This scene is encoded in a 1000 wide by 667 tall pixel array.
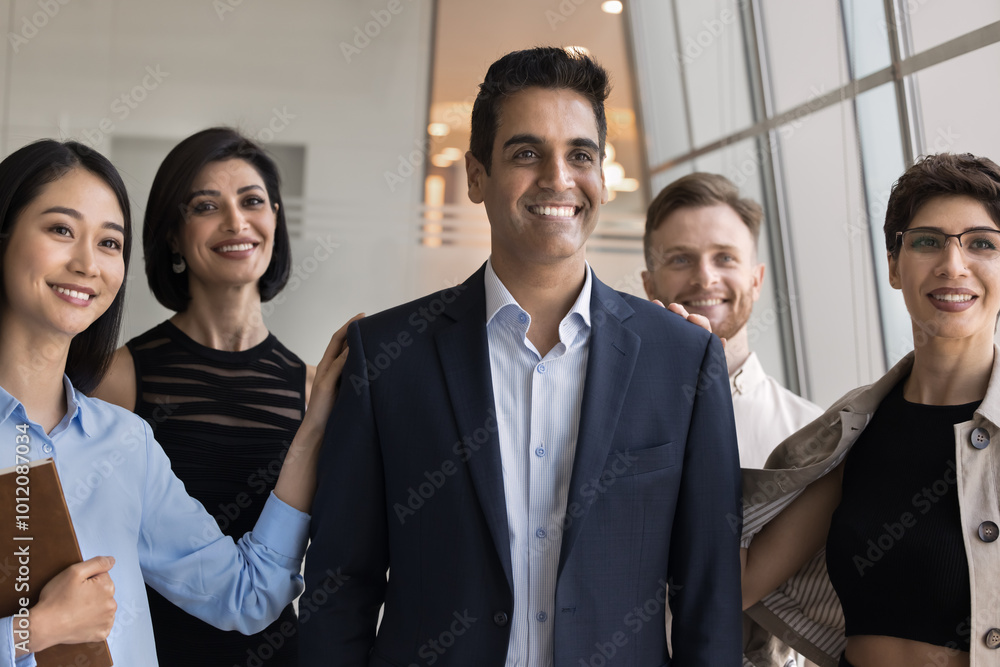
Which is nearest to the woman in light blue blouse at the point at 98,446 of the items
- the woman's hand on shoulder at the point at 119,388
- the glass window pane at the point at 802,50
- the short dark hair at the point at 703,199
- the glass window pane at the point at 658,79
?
the woman's hand on shoulder at the point at 119,388

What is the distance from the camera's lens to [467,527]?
5.52 ft

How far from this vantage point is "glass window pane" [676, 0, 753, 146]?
5617 millimetres

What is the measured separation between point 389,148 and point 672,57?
2353 millimetres

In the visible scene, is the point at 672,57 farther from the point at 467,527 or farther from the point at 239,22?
the point at 467,527

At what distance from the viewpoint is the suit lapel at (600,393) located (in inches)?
65.1

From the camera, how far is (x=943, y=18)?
141 inches

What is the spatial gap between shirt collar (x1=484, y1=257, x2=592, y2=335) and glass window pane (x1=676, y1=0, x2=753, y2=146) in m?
4.12

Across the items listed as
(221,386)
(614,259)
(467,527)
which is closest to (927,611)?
(467,527)

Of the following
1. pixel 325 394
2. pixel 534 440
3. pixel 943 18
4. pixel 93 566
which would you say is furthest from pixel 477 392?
pixel 943 18

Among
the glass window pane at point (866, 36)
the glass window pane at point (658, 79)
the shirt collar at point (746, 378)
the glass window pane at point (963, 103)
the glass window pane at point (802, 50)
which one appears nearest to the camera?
the shirt collar at point (746, 378)

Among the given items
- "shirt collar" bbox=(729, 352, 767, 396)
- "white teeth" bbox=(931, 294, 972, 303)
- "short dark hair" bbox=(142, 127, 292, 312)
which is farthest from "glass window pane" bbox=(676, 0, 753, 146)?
"white teeth" bbox=(931, 294, 972, 303)

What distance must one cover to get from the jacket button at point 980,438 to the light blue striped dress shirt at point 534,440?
791mm

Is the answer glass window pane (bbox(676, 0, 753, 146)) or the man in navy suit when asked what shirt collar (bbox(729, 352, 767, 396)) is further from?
glass window pane (bbox(676, 0, 753, 146))

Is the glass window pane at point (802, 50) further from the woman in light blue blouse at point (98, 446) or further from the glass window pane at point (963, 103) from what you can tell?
the woman in light blue blouse at point (98, 446)
